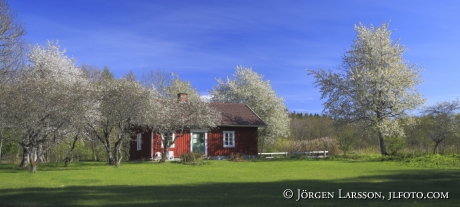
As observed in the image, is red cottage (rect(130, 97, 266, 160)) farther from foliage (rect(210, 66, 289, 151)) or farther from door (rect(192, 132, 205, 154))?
foliage (rect(210, 66, 289, 151))

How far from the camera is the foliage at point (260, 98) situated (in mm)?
41562

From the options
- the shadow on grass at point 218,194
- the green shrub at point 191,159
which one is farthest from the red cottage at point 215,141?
the shadow on grass at point 218,194

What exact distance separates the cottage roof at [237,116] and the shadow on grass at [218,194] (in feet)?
60.2

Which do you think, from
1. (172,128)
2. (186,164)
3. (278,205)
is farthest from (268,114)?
(278,205)

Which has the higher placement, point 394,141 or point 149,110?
point 149,110

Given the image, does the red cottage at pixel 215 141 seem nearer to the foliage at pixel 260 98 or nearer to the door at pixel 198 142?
the door at pixel 198 142

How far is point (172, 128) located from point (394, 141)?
16.3m

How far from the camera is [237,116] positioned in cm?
3269

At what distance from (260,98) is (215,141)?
1307cm

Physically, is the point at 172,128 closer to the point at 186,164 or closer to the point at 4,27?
the point at 186,164

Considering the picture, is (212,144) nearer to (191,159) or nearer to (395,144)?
(191,159)

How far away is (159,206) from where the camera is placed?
889 cm

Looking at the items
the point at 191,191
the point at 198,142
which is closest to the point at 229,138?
the point at 198,142

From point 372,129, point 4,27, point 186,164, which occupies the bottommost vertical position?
point 186,164
